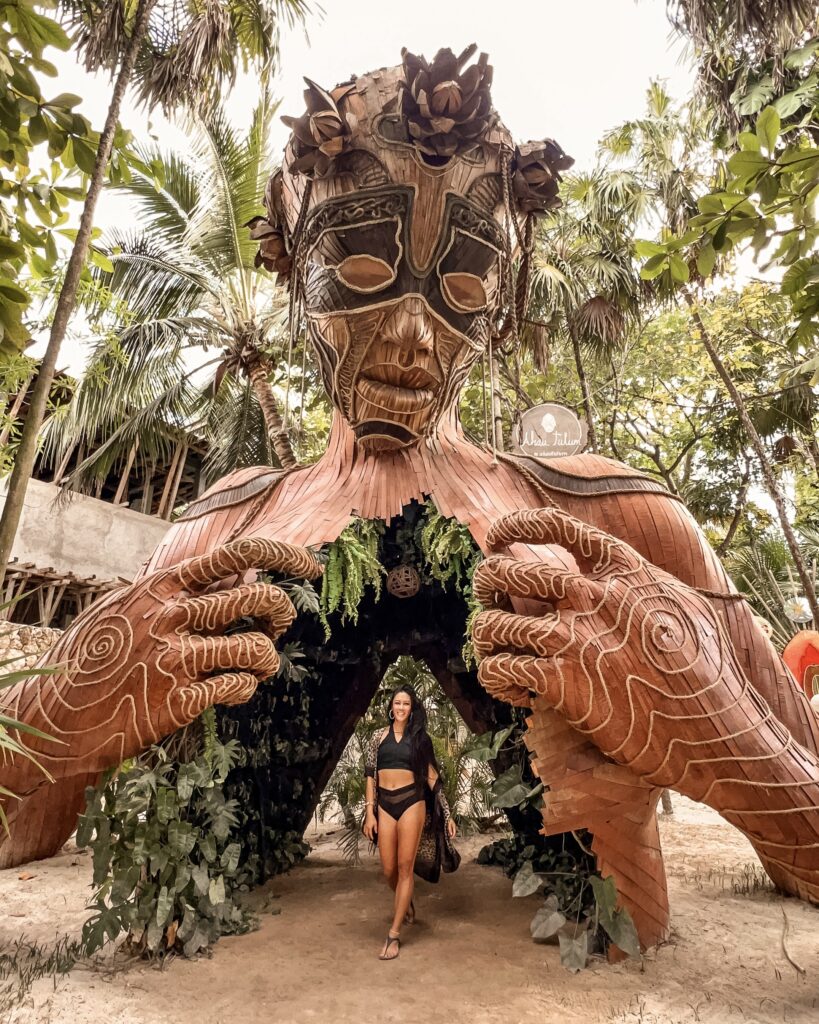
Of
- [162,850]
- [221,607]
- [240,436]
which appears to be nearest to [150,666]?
[221,607]

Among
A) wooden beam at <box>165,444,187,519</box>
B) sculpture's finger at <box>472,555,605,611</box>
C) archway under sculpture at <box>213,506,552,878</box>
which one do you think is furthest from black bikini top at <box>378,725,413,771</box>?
wooden beam at <box>165,444,187,519</box>

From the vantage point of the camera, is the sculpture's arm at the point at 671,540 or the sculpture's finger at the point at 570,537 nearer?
the sculpture's finger at the point at 570,537

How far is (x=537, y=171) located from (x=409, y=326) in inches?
38.3

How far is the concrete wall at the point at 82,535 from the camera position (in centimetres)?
1123

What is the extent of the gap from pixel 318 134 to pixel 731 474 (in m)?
9.07

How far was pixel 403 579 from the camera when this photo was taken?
414cm

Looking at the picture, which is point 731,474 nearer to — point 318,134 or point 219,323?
point 219,323

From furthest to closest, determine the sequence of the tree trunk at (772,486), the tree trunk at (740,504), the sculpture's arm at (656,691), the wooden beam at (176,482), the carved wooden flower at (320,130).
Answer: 1. the wooden beam at (176,482)
2. the tree trunk at (740,504)
3. the tree trunk at (772,486)
4. the carved wooden flower at (320,130)
5. the sculpture's arm at (656,691)

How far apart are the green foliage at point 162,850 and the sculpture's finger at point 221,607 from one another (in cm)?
69

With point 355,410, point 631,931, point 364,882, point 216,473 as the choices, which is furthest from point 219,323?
point 631,931

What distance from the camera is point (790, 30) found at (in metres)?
5.12

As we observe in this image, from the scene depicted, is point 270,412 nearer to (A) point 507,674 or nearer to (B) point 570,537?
(B) point 570,537

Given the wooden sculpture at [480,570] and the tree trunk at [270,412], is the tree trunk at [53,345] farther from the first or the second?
the tree trunk at [270,412]

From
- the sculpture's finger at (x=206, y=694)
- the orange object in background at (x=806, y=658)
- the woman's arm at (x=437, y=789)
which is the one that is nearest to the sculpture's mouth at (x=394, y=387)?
the sculpture's finger at (x=206, y=694)
